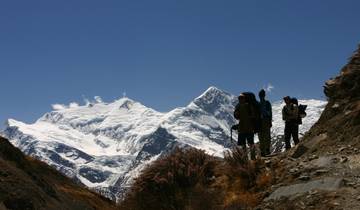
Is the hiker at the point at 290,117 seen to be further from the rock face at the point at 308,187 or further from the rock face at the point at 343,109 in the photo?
the rock face at the point at 308,187

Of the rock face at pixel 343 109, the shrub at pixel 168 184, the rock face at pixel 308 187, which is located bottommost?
the rock face at pixel 308 187

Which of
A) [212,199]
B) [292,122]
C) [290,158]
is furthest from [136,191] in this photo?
[292,122]

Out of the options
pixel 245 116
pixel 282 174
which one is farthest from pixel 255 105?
pixel 282 174

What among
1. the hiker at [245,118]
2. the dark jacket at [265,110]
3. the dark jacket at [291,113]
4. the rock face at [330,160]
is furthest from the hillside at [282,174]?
the dark jacket at [291,113]

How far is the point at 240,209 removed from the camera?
43.5ft

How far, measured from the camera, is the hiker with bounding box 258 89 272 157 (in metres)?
19.7

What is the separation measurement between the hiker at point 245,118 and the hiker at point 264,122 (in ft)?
1.80

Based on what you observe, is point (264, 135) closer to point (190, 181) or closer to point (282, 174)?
point (190, 181)

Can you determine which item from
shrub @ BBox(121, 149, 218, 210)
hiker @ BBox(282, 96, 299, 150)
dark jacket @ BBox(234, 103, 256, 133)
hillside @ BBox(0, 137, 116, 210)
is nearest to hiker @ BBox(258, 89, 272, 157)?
dark jacket @ BBox(234, 103, 256, 133)

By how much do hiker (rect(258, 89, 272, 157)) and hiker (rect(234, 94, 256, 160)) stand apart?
0.55 metres

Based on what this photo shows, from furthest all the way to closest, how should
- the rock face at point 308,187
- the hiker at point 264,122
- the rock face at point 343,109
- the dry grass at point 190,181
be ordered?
the hiker at point 264,122
the rock face at point 343,109
the dry grass at point 190,181
the rock face at point 308,187

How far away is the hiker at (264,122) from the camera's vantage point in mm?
19719

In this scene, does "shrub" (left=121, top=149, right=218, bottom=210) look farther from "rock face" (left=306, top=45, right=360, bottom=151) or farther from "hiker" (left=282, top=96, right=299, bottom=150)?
"hiker" (left=282, top=96, right=299, bottom=150)

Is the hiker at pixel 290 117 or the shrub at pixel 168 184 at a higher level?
the hiker at pixel 290 117
